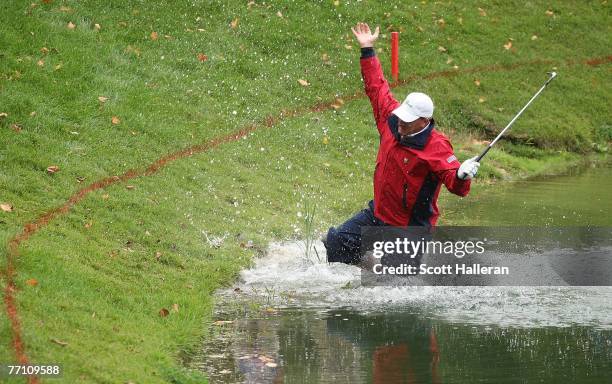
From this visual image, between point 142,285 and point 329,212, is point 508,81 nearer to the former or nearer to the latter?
point 329,212

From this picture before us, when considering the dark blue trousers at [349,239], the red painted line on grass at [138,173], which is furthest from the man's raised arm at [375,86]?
the red painted line on grass at [138,173]

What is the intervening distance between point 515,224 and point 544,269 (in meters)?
2.72

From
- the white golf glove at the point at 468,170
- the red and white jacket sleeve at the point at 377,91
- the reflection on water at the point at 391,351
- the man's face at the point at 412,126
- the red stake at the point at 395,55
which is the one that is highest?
the red stake at the point at 395,55

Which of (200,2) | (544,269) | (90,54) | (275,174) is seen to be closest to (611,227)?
(544,269)

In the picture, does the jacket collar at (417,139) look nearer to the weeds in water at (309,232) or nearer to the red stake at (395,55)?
the weeds in water at (309,232)

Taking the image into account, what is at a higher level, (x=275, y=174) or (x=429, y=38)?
(x=429, y=38)

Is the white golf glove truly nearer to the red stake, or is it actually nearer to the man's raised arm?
the man's raised arm

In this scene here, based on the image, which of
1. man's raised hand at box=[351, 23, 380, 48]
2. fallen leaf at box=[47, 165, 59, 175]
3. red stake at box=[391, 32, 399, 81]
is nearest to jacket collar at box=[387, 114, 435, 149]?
man's raised hand at box=[351, 23, 380, 48]

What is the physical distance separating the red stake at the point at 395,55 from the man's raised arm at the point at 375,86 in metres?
7.58

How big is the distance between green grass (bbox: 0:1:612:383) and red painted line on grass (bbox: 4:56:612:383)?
0.30 ft

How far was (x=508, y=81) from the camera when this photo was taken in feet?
71.9

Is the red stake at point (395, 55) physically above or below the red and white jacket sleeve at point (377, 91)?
above

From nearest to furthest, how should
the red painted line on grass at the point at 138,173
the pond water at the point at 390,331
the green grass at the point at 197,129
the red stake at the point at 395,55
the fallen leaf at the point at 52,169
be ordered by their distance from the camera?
1. the red painted line on grass at the point at 138,173
2. the pond water at the point at 390,331
3. the green grass at the point at 197,129
4. the fallen leaf at the point at 52,169
5. the red stake at the point at 395,55

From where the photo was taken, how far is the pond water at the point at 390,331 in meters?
8.47
